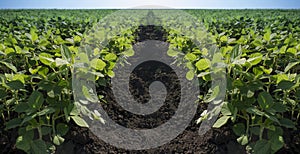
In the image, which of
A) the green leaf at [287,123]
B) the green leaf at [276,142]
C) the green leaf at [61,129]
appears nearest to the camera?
the green leaf at [276,142]

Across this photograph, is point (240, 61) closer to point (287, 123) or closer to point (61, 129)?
point (287, 123)

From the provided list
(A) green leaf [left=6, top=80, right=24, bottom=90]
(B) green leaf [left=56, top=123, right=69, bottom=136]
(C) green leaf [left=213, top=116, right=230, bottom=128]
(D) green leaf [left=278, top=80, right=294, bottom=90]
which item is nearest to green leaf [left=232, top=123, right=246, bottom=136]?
(C) green leaf [left=213, top=116, right=230, bottom=128]

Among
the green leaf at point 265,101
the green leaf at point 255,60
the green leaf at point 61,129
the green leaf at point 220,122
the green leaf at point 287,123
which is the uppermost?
the green leaf at point 255,60

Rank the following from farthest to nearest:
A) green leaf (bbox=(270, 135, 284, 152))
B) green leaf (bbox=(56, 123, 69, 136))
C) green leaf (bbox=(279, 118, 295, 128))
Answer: green leaf (bbox=(56, 123, 69, 136)) → green leaf (bbox=(279, 118, 295, 128)) → green leaf (bbox=(270, 135, 284, 152))

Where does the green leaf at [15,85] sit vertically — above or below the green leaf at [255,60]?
below

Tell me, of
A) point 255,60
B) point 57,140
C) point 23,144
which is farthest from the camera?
point 255,60

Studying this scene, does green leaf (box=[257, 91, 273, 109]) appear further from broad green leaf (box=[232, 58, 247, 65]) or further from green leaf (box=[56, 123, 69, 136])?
green leaf (box=[56, 123, 69, 136])

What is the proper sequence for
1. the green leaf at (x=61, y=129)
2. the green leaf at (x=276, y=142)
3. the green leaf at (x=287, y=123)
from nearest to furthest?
the green leaf at (x=276, y=142) < the green leaf at (x=287, y=123) < the green leaf at (x=61, y=129)

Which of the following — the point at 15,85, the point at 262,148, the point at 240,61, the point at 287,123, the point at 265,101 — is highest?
the point at 240,61

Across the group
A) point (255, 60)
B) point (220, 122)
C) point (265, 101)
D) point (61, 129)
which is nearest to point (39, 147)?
point (61, 129)

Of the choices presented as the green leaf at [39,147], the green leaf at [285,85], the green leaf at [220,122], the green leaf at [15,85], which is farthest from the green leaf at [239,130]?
the green leaf at [15,85]

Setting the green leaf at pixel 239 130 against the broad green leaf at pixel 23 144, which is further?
the green leaf at pixel 239 130

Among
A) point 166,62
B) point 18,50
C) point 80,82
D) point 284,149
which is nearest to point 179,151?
point 284,149

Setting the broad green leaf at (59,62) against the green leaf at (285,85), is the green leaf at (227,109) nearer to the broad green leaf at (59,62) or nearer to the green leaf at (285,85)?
the green leaf at (285,85)
